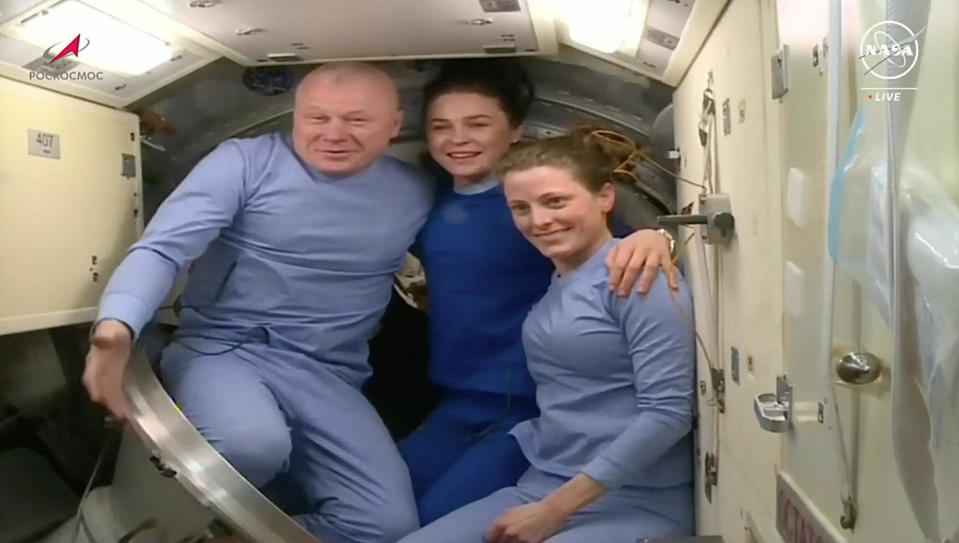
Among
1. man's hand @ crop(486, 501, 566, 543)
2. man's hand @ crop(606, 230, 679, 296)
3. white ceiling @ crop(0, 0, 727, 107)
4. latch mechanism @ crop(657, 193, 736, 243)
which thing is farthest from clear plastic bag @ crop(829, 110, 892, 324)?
man's hand @ crop(486, 501, 566, 543)

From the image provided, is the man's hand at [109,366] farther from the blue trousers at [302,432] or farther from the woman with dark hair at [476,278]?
the woman with dark hair at [476,278]

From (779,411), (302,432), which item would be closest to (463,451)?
(302,432)

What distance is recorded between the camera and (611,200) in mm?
1674

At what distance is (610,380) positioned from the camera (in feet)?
5.18

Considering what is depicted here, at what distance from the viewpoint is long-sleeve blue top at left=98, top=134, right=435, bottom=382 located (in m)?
1.78

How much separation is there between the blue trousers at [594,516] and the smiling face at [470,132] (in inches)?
24.2

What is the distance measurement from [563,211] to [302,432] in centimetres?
66

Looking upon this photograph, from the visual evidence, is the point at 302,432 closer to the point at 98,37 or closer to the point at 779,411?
the point at 98,37

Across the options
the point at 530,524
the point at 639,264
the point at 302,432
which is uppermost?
the point at 639,264

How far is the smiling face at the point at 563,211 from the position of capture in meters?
1.63

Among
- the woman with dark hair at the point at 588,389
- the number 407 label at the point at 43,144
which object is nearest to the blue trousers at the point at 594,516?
the woman with dark hair at the point at 588,389

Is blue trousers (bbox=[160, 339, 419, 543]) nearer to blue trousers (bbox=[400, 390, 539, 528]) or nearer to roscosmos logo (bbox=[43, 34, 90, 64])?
blue trousers (bbox=[400, 390, 539, 528])

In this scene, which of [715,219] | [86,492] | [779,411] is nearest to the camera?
[779,411]

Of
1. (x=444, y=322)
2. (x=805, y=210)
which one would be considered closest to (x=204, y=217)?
(x=444, y=322)
